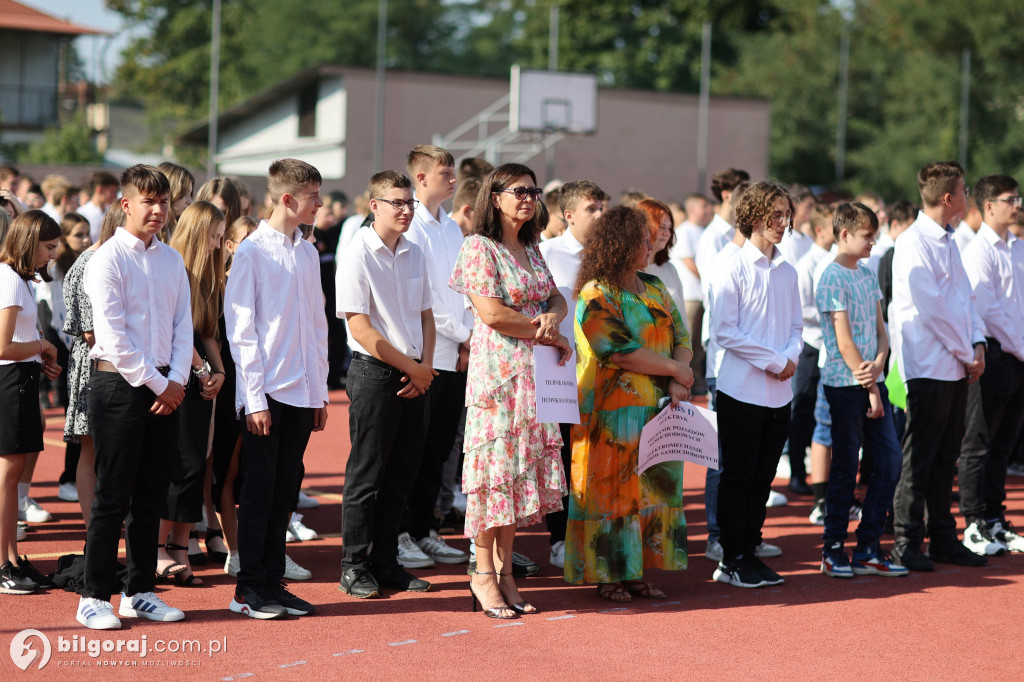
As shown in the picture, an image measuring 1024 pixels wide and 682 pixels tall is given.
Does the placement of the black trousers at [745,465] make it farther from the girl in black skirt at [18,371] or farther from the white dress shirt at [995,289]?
the girl in black skirt at [18,371]

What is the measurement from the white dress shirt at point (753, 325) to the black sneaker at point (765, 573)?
34.5 inches

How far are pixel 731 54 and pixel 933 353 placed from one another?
48965 mm

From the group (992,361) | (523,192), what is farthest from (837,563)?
(523,192)

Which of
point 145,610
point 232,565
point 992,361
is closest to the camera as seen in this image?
point 145,610

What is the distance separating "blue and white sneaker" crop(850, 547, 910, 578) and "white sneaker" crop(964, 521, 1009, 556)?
765 mm

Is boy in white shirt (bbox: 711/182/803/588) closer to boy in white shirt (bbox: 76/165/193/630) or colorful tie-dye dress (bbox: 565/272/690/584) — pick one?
colorful tie-dye dress (bbox: 565/272/690/584)

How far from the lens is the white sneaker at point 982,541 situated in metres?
7.08

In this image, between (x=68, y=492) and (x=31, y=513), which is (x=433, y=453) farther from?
(x=68, y=492)

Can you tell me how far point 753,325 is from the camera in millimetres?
6234

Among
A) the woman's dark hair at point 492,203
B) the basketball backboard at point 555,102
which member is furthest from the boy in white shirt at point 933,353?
the basketball backboard at point 555,102

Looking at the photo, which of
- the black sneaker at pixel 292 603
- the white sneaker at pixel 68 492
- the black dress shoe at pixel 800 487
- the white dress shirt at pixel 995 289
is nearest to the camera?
the black sneaker at pixel 292 603

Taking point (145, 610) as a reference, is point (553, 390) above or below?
above

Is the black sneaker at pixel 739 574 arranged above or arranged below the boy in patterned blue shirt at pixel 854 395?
below

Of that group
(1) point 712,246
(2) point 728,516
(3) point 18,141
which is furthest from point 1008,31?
(2) point 728,516
